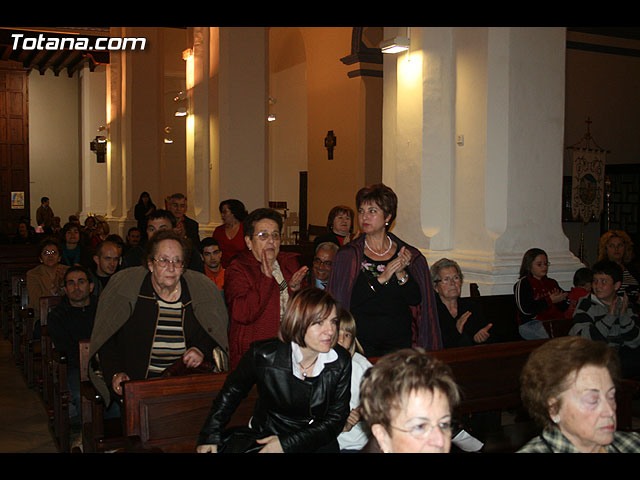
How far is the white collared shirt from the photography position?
2955 millimetres

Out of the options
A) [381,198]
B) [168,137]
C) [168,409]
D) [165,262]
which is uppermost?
[168,137]

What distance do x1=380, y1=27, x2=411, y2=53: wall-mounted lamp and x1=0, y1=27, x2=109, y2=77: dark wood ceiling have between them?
1232 centimetres

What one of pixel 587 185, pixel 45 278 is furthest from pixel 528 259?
pixel 587 185

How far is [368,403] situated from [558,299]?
177 inches

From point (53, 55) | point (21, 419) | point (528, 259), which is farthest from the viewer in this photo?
point (53, 55)

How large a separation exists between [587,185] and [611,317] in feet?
27.6

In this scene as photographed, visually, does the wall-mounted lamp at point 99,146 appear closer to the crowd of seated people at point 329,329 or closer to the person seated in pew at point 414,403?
the crowd of seated people at point 329,329

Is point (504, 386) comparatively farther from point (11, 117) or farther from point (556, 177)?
point (11, 117)

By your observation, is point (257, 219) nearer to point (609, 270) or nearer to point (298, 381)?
point (298, 381)

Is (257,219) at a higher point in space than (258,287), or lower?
higher

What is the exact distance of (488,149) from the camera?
22.0ft

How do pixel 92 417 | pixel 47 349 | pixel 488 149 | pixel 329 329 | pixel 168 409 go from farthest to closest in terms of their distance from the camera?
pixel 488 149, pixel 47 349, pixel 92 417, pixel 168 409, pixel 329 329

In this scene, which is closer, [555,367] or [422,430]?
[422,430]

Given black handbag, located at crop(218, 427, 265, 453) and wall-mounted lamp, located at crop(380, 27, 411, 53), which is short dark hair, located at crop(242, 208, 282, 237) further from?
wall-mounted lamp, located at crop(380, 27, 411, 53)
